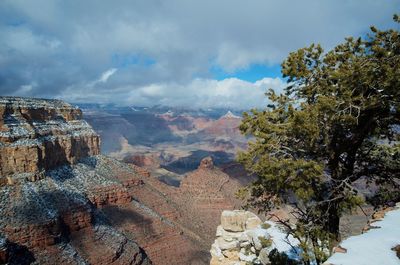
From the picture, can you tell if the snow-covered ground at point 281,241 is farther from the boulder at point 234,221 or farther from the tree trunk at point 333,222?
the tree trunk at point 333,222

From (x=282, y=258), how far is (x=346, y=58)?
8.74 metres

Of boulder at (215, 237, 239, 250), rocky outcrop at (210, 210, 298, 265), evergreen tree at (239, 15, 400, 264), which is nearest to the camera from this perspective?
evergreen tree at (239, 15, 400, 264)

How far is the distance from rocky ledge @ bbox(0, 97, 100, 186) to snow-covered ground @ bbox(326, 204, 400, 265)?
120ft

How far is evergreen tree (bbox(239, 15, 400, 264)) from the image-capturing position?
521 inches

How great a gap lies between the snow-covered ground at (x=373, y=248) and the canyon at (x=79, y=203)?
84.8ft

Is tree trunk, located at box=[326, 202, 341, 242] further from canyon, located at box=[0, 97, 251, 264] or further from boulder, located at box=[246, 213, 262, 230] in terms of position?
canyon, located at box=[0, 97, 251, 264]

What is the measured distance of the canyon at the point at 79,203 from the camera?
33625 millimetres

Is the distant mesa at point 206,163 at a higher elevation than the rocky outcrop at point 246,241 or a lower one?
lower

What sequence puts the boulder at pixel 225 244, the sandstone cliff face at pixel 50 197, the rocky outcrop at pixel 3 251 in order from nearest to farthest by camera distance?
1. the boulder at pixel 225 244
2. the rocky outcrop at pixel 3 251
3. the sandstone cliff face at pixel 50 197

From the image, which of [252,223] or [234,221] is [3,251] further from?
[252,223]

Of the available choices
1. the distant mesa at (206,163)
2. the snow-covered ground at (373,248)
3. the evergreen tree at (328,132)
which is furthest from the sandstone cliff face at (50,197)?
the snow-covered ground at (373,248)

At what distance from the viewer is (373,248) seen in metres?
9.82

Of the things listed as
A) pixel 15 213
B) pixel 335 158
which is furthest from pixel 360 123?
pixel 15 213

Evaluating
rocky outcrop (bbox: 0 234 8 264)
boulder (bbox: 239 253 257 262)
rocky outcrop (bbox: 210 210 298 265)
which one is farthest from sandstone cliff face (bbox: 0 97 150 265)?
boulder (bbox: 239 253 257 262)
